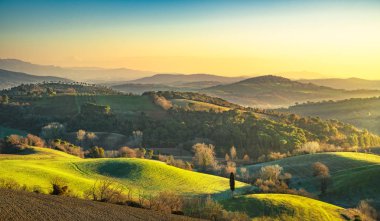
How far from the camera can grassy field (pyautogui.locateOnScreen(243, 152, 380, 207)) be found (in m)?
101

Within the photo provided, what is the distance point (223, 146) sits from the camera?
652ft

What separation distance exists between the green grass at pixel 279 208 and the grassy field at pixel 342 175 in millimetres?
25533

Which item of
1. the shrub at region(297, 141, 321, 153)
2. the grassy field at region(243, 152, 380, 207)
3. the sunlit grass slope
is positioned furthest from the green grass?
the shrub at region(297, 141, 321, 153)

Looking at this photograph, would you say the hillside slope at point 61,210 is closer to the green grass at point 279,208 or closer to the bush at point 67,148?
the green grass at point 279,208

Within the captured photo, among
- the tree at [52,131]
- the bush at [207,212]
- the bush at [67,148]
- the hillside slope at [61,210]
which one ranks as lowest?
the tree at [52,131]

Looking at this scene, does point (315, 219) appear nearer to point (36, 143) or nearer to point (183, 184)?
point (183, 184)

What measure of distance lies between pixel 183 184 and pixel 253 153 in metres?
103

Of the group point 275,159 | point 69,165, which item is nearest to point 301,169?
point 275,159

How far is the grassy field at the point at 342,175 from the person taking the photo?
101 m

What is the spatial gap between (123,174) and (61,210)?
48543mm

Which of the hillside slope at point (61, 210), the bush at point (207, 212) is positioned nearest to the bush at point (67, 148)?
the bush at point (207, 212)

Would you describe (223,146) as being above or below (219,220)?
below

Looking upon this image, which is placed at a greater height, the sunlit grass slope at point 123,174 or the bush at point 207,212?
the bush at point 207,212

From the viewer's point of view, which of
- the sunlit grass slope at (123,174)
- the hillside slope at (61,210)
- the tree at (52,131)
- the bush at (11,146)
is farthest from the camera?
the tree at (52,131)
